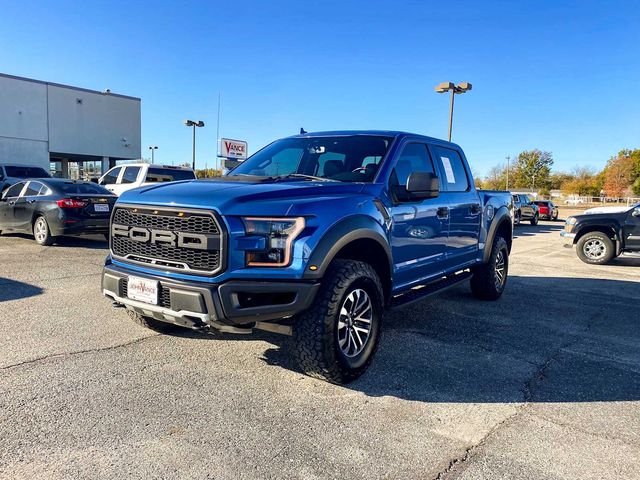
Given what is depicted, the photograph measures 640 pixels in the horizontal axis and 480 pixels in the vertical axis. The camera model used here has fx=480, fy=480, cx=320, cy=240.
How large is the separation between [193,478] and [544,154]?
88747 millimetres

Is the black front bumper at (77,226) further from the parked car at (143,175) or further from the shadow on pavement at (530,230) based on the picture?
the shadow on pavement at (530,230)

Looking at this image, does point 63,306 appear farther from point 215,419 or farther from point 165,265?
point 215,419

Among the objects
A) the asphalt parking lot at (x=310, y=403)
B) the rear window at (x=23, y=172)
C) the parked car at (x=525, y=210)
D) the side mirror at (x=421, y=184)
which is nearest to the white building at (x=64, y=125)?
the rear window at (x=23, y=172)

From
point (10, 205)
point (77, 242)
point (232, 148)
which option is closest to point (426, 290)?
point (77, 242)

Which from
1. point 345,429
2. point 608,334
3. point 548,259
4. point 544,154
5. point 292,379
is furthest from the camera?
point 544,154

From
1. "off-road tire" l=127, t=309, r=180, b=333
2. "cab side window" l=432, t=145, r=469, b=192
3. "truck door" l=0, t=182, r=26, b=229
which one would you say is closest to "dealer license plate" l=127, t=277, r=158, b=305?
"off-road tire" l=127, t=309, r=180, b=333

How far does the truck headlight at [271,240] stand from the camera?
3.11m

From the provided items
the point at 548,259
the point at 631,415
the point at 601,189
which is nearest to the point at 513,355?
the point at 631,415

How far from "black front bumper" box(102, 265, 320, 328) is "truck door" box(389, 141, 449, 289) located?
4.14 feet

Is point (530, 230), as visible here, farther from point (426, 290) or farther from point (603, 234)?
point (426, 290)

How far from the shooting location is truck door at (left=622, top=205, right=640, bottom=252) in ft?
34.3

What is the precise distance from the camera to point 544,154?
265 feet

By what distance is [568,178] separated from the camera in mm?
Result: 88438

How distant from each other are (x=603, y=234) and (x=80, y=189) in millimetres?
11627
